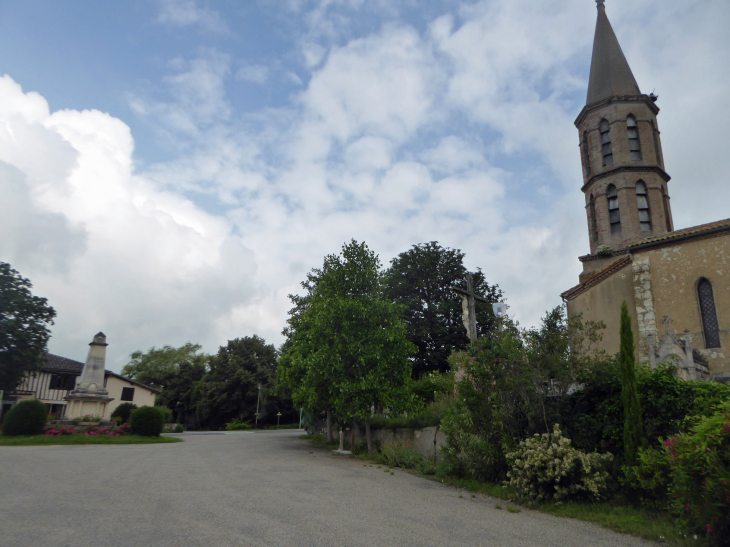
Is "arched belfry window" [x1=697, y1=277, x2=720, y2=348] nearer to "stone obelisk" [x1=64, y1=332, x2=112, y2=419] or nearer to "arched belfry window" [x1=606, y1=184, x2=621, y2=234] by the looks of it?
"arched belfry window" [x1=606, y1=184, x2=621, y2=234]

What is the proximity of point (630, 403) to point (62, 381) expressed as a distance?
41501 millimetres

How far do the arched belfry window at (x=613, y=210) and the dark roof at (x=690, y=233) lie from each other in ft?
25.8

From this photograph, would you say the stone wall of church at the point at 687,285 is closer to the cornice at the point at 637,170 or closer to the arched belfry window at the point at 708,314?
the arched belfry window at the point at 708,314

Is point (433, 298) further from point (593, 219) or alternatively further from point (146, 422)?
point (146, 422)

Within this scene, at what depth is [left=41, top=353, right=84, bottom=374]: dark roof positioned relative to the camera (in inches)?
1429

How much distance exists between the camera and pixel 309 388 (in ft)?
56.3

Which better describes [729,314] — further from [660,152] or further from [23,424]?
[23,424]

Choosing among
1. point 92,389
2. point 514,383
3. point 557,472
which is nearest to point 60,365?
point 92,389

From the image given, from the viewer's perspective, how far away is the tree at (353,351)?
646 inches

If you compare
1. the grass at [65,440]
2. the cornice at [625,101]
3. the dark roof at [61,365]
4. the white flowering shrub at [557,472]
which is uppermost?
the cornice at [625,101]

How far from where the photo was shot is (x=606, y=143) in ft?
96.8

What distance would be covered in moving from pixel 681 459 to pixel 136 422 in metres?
23.1

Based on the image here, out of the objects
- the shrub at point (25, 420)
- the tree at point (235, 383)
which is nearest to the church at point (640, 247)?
the shrub at point (25, 420)

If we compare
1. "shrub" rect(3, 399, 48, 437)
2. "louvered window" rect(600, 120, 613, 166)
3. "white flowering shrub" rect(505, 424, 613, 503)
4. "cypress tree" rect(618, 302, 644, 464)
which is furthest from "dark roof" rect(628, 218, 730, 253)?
"shrub" rect(3, 399, 48, 437)
